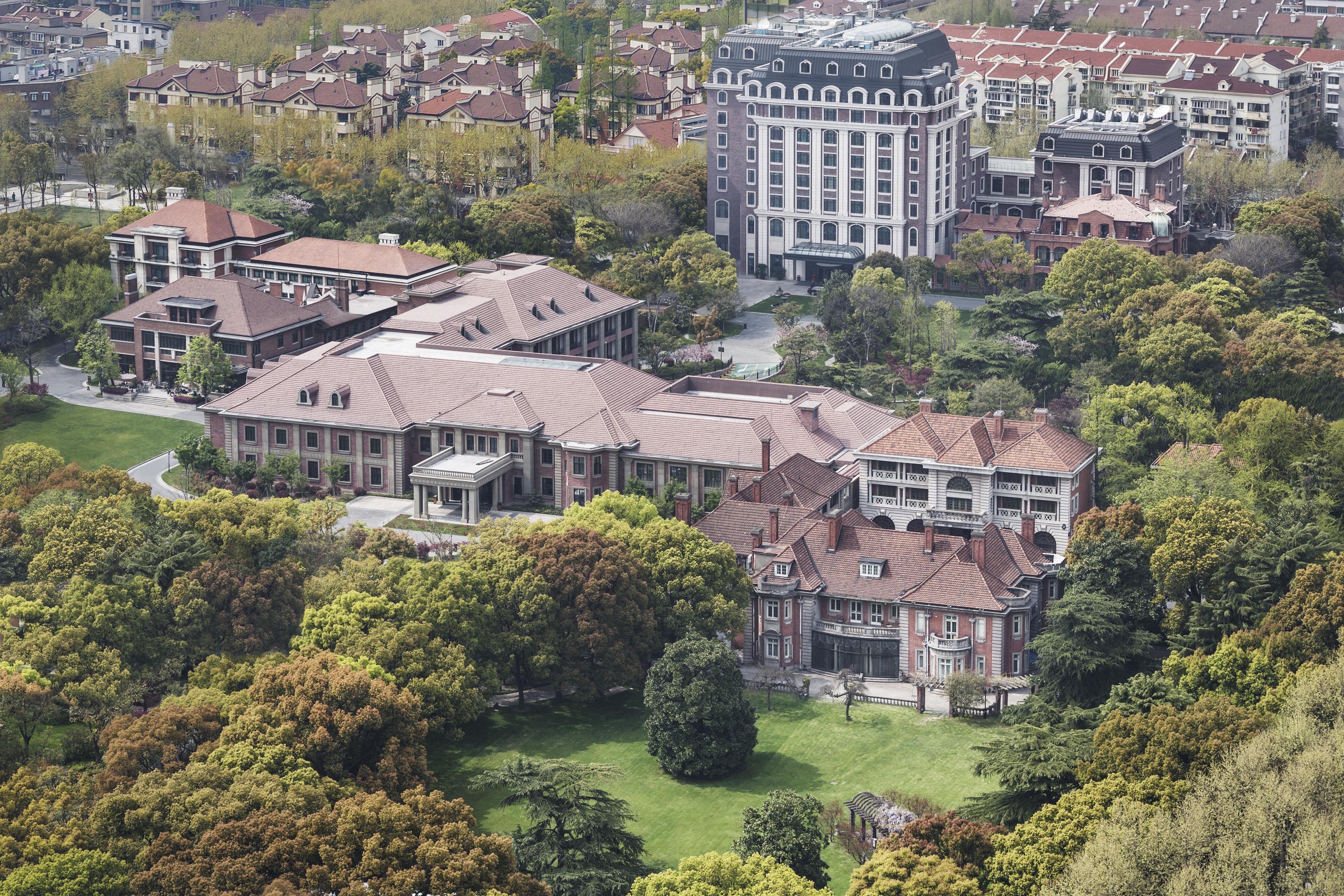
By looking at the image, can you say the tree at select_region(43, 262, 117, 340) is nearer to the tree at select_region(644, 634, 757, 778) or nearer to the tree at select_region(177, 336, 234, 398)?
the tree at select_region(177, 336, 234, 398)

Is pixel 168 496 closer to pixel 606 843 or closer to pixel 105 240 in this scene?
pixel 105 240

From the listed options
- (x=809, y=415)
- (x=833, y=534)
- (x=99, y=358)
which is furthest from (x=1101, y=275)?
(x=99, y=358)

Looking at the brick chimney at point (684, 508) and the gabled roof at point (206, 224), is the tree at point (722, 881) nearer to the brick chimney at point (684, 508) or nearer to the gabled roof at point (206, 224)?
the brick chimney at point (684, 508)

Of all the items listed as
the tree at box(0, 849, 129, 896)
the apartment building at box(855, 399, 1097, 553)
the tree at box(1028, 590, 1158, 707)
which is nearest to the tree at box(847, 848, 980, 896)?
the tree at box(1028, 590, 1158, 707)

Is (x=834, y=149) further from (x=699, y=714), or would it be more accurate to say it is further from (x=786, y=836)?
(x=786, y=836)

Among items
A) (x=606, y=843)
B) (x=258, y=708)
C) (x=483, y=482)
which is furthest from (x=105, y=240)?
(x=606, y=843)
